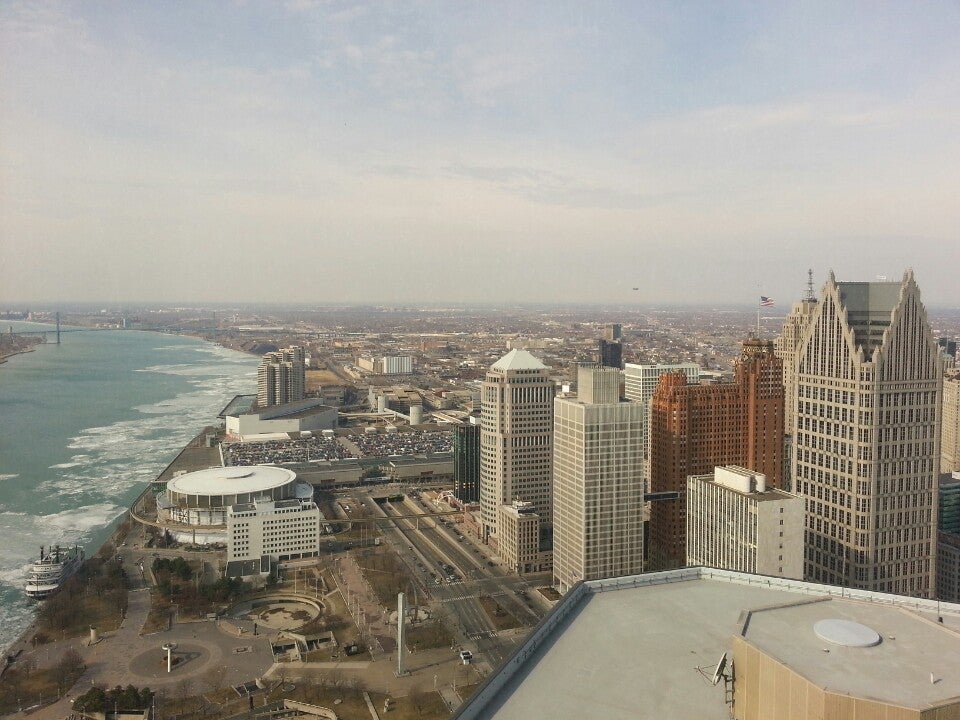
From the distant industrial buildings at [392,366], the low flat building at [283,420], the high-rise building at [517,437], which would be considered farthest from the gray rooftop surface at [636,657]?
the distant industrial buildings at [392,366]

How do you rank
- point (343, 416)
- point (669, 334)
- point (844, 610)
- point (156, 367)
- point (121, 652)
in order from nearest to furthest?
point (844, 610), point (121, 652), point (343, 416), point (669, 334), point (156, 367)

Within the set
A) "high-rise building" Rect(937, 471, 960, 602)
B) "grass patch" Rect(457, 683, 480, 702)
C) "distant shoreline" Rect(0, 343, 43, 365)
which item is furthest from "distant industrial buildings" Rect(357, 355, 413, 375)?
"grass patch" Rect(457, 683, 480, 702)

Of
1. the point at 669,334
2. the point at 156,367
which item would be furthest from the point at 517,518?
the point at 156,367

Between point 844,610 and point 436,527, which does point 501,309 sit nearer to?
point 436,527

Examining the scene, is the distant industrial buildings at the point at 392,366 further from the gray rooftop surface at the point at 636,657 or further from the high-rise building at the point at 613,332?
the gray rooftop surface at the point at 636,657

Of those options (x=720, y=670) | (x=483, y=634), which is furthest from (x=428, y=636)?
(x=720, y=670)

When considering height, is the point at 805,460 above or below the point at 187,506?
above

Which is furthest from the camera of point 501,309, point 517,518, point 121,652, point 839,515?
point 501,309
